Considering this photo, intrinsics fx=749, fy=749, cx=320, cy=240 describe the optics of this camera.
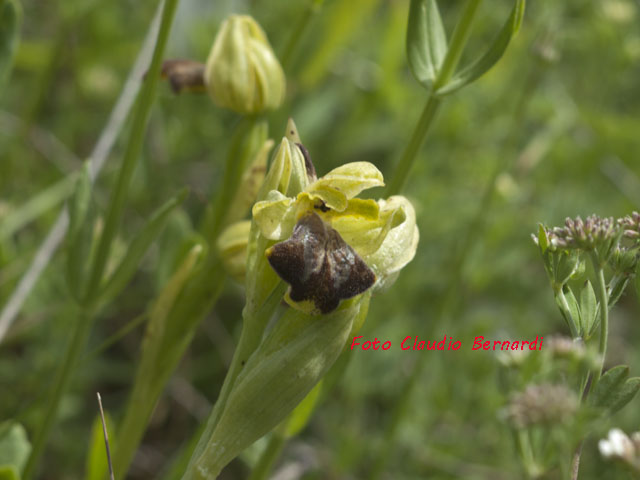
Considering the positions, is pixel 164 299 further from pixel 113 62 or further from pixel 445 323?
pixel 113 62

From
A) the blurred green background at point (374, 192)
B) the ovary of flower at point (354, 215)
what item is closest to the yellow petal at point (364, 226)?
the ovary of flower at point (354, 215)

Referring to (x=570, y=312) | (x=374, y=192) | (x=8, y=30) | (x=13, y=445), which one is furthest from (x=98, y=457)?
(x=374, y=192)

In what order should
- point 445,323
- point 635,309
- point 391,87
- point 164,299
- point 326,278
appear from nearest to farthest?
point 326,278, point 164,299, point 445,323, point 391,87, point 635,309

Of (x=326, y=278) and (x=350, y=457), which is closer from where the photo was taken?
(x=326, y=278)

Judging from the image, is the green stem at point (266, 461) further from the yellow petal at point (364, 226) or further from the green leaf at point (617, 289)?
the green leaf at point (617, 289)

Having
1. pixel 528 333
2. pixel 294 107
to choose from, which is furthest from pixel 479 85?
pixel 528 333

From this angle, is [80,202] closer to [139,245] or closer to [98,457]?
[139,245]
